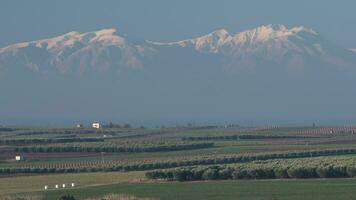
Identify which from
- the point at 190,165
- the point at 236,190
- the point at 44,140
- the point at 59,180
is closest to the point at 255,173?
the point at 236,190

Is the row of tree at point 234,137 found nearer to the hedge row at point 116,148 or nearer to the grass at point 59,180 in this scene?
the hedge row at point 116,148

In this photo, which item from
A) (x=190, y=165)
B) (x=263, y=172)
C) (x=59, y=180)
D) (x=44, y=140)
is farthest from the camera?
(x=44, y=140)

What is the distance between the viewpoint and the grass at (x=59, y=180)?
61531 mm

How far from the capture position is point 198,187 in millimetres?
55844

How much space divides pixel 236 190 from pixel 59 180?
595 inches

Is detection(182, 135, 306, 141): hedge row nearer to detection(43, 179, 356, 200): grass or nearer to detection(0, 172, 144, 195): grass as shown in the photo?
detection(0, 172, 144, 195): grass

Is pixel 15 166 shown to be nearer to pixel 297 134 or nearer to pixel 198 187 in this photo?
pixel 198 187

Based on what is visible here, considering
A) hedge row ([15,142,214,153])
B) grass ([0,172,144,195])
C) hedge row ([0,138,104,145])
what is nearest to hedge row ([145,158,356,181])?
grass ([0,172,144,195])

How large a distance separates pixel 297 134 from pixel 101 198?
2864 inches

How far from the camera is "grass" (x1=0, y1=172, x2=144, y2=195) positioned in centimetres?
6153

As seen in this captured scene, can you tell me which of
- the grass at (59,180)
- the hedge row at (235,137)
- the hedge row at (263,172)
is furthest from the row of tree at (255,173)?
the hedge row at (235,137)

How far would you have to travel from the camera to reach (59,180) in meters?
66.1

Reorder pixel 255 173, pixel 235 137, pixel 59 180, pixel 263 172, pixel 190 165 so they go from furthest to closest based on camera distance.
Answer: pixel 235 137 < pixel 190 165 < pixel 59 180 < pixel 263 172 < pixel 255 173

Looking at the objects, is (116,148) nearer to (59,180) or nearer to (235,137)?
(235,137)
